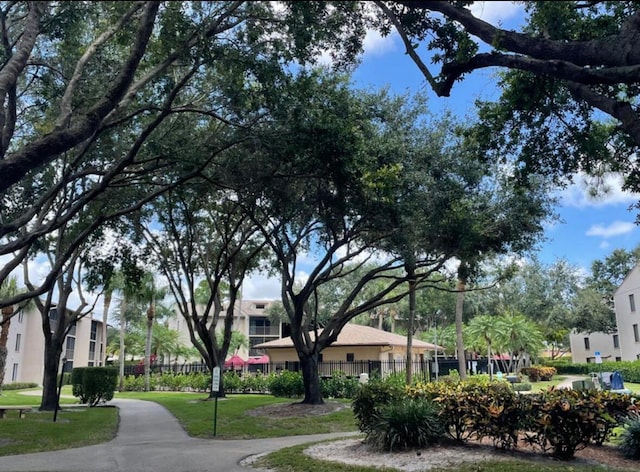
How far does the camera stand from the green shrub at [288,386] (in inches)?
1098

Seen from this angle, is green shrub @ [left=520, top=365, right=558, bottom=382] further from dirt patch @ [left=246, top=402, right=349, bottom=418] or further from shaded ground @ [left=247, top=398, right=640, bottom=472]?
shaded ground @ [left=247, top=398, right=640, bottom=472]

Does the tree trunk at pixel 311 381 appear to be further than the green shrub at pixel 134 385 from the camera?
No

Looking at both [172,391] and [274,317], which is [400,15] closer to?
[172,391]

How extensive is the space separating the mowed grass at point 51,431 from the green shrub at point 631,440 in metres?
11.8

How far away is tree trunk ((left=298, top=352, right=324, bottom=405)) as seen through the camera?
21.5 metres

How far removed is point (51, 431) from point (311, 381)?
30.1 feet

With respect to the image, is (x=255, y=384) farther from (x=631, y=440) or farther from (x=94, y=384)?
(x=631, y=440)

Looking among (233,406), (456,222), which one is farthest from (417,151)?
(233,406)

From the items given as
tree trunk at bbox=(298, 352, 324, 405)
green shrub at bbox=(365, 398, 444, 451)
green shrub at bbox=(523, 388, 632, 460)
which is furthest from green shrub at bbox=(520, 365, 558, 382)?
green shrub at bbox=(365, 398, 444, 451)

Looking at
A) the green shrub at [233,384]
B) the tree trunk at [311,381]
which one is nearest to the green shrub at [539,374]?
the green shrub at [233,384]

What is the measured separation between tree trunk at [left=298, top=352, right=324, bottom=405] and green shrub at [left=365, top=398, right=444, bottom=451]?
34.8ft

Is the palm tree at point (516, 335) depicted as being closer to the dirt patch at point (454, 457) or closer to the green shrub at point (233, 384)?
the green shrub at point (233, 384)

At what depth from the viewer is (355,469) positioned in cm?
961

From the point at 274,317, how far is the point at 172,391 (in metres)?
22.2
